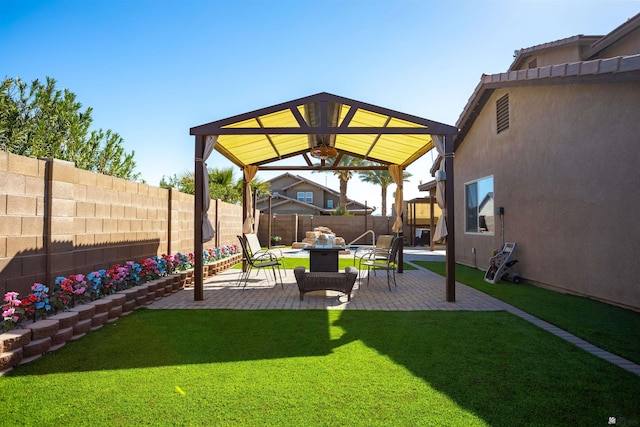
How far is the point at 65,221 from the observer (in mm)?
4176

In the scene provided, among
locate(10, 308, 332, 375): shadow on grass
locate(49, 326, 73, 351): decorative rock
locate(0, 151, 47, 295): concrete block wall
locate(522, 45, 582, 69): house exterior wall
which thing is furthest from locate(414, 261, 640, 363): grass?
locate(522, 45, 582, 69): house exterior wall

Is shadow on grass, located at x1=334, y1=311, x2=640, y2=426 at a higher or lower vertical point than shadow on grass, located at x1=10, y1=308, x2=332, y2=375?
lower

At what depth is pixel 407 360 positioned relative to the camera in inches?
131

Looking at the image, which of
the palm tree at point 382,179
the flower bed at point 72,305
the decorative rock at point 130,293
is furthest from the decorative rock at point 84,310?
the palm tree at point 382,179

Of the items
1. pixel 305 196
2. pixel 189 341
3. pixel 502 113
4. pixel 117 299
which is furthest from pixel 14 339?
pixel 305 196

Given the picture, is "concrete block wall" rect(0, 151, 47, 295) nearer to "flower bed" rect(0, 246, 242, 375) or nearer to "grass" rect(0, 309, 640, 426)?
"flower bed" rect(0, 246, 242, 375)

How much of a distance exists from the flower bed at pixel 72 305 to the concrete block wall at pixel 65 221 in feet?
0.61

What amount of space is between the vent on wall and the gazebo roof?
2.27 meters

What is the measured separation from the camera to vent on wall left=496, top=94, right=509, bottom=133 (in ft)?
27.7

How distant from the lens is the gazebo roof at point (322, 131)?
5867 mm

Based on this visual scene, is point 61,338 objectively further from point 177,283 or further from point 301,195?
point 301,195

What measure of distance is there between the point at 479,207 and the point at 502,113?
246 centimetres

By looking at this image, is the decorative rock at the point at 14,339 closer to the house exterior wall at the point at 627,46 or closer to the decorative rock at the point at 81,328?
the decorative rock at the point at 81,328

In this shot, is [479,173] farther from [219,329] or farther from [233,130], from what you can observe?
[219,329]
